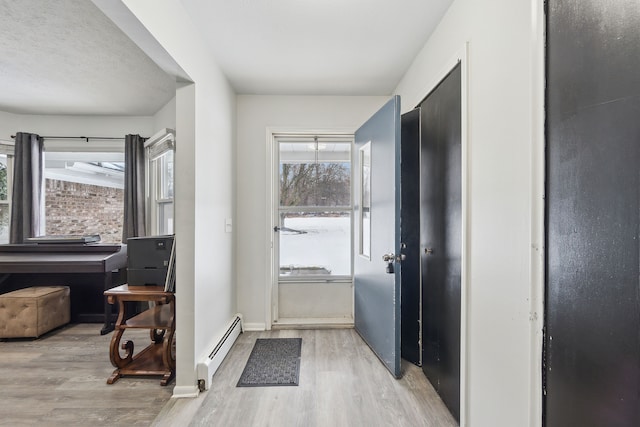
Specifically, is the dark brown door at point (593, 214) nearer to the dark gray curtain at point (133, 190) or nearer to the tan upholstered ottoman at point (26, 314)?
the dark gray curtain at point (133, 190)

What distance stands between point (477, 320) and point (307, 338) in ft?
5.75

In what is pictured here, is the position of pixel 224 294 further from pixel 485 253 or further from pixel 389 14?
pixel 389 14

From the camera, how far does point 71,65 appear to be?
2.40 metres

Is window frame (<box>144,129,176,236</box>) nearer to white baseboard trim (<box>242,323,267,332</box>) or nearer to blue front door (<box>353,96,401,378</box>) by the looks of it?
white baseboard trim (<box>242,323,267,332</box>)

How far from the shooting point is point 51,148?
3578 mm

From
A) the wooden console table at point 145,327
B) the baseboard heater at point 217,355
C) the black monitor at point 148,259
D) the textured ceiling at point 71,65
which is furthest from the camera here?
the black monitor at point 148,259

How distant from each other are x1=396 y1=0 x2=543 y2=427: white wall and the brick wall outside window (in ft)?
13.1

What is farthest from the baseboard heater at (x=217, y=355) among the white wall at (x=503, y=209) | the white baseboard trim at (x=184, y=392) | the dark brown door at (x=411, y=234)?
the white wall at (x=503, y=209)

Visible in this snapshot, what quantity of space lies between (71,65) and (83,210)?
93.6 inches

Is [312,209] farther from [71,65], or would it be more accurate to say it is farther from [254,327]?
[71,65]

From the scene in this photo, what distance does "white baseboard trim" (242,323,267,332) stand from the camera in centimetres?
300

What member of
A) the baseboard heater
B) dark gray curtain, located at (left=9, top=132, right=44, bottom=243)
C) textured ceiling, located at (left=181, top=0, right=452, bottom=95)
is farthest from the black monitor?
dark gray curtain, located at (left=9, top=132, right=44, bottom=243)

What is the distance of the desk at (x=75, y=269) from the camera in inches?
117

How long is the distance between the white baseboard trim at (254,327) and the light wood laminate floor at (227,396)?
0.41m
